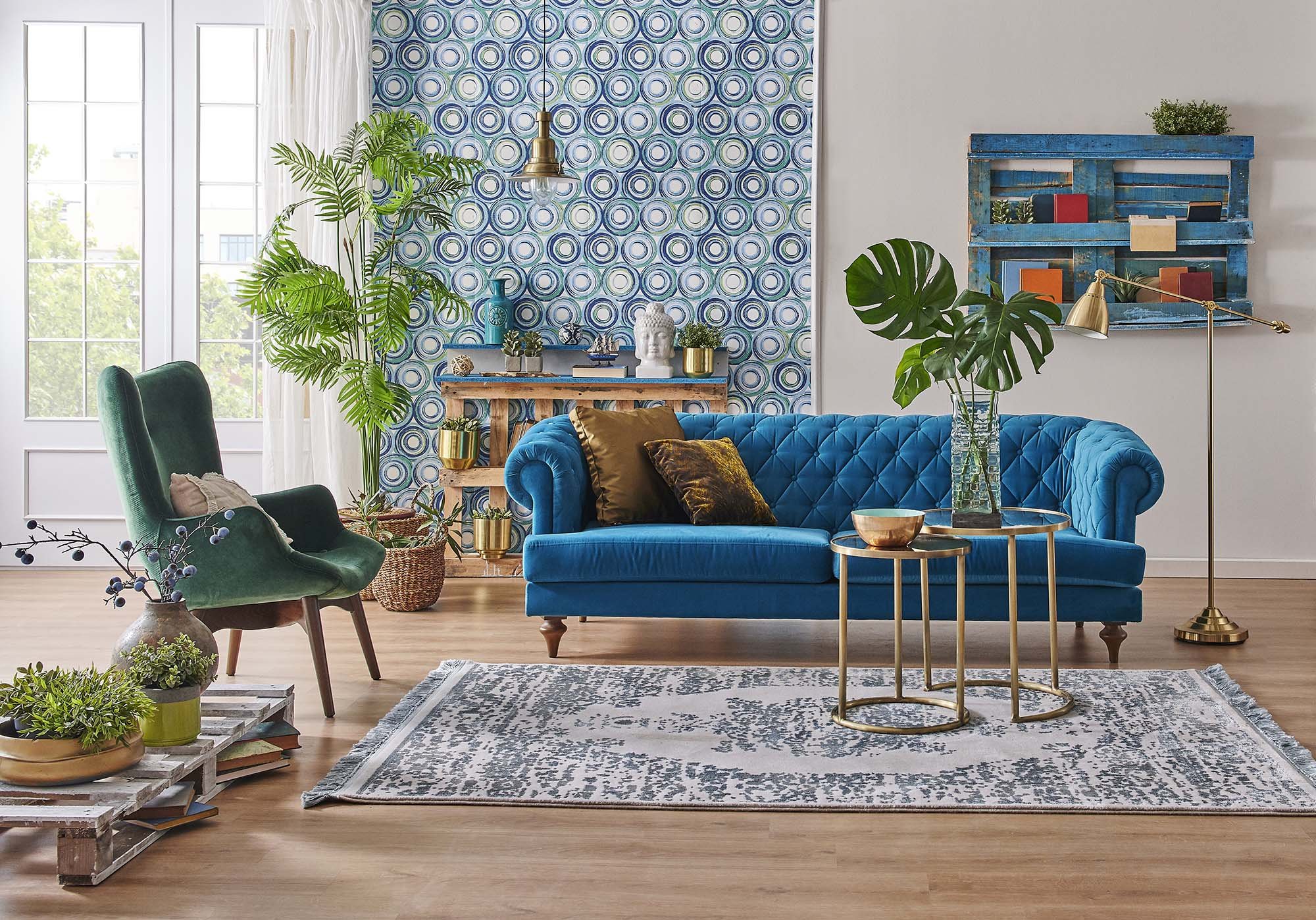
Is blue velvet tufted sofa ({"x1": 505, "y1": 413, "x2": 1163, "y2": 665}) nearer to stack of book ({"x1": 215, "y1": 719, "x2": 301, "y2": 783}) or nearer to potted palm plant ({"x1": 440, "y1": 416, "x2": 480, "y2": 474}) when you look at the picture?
stack of book ({"x1": 215, "y1": 719, "x2": 301, "y2": 783})

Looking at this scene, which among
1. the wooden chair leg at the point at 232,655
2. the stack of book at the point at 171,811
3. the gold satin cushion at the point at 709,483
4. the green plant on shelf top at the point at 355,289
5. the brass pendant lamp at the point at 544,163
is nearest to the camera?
the stack of book at the point at 171,811

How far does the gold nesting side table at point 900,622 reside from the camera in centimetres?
312

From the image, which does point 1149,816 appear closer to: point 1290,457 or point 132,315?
point 1290,457

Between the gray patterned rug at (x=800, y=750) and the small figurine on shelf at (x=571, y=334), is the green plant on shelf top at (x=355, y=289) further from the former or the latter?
the gray patterned rug at (x=800, y=750)

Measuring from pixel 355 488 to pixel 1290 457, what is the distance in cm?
444

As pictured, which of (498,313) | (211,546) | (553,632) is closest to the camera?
(211,546)

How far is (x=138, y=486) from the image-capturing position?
3.33 meters

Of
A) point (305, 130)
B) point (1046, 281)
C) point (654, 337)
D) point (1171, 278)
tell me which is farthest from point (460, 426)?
point (1171, 278)

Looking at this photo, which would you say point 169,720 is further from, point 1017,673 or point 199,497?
point 1017,673

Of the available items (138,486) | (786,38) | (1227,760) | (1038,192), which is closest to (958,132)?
(1038,192)

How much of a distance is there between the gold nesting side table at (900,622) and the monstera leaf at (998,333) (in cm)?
47

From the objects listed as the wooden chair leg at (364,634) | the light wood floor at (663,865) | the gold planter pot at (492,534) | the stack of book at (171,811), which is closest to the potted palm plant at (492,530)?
the gold planter pot at (492,534)

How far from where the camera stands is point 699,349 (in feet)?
18.6

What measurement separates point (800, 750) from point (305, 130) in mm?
4052
